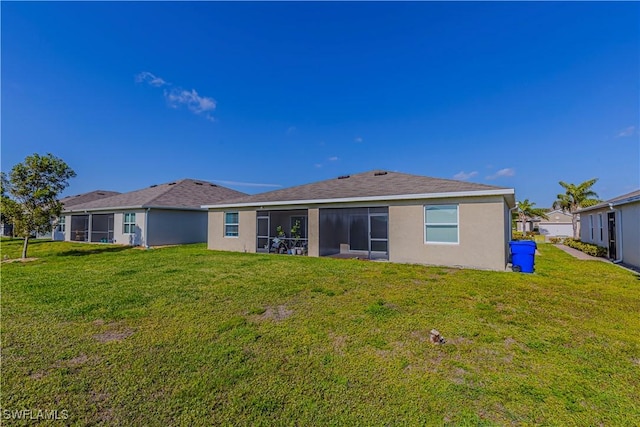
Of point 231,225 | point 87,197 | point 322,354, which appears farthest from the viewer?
point 87,197

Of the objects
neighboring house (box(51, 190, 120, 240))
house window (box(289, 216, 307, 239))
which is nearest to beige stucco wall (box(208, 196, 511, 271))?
house window (box(289, 216, 307, 239))

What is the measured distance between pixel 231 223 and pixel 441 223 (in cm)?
1094

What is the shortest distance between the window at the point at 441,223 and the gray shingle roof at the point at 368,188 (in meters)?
0.68

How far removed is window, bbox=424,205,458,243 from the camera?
9953 mm

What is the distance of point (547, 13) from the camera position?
1134 centimetres

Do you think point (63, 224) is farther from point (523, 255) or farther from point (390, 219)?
point (523, 255)

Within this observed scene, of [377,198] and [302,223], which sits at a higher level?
[377,198]

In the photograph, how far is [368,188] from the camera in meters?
12.6

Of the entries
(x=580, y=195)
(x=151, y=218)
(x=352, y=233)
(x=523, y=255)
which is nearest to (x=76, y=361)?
(x=523, y=255)

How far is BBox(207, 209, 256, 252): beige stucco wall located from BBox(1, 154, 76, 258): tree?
725cm

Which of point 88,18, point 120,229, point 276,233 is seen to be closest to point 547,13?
point 276,233

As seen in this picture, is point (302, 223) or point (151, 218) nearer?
point (302, 223)

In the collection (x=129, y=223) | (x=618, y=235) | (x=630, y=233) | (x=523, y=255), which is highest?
(x=129, y=223)

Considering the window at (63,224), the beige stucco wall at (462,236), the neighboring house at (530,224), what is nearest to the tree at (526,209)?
the neighboring house at (530,224)
